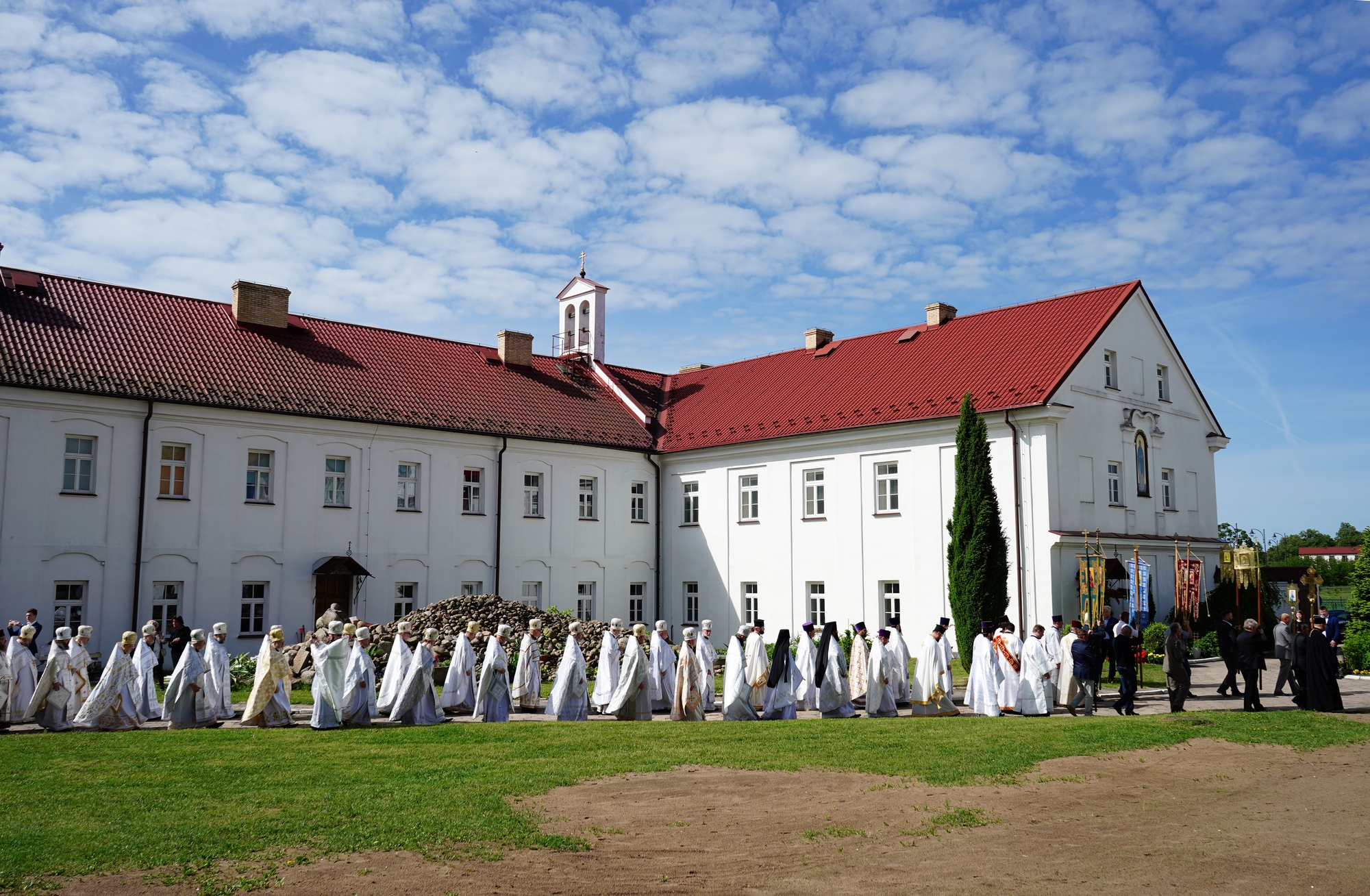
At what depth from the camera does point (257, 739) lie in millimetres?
13633

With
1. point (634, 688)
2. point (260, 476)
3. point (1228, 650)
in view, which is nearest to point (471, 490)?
point (260, 476)

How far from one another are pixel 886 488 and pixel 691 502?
7099mm

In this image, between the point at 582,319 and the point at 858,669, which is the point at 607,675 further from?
the point at 582,319

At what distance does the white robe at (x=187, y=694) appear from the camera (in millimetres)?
15000

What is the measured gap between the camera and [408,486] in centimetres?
2805

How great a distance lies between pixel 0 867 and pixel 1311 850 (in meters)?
9.40

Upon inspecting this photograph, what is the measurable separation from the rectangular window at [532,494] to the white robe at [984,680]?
1589cm

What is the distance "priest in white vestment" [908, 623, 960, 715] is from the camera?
1689cm

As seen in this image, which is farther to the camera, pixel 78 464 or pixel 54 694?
pixel 78 464

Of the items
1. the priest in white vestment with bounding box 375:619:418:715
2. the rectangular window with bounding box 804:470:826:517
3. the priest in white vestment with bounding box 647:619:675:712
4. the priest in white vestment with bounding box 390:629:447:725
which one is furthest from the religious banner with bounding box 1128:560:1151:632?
the priest in white vestment with bounding box 375:619:418:715

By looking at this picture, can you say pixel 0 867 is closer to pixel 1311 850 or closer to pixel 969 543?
pixel 1311 850

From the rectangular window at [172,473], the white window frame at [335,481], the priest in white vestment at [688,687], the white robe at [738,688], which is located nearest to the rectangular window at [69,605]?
the rectangular window at [172,473]

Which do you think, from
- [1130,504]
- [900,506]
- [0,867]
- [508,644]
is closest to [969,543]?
[900,506]

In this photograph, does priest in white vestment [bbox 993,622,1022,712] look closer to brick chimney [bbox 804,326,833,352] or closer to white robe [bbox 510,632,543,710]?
white robe [bbox 510,632,543,710]
